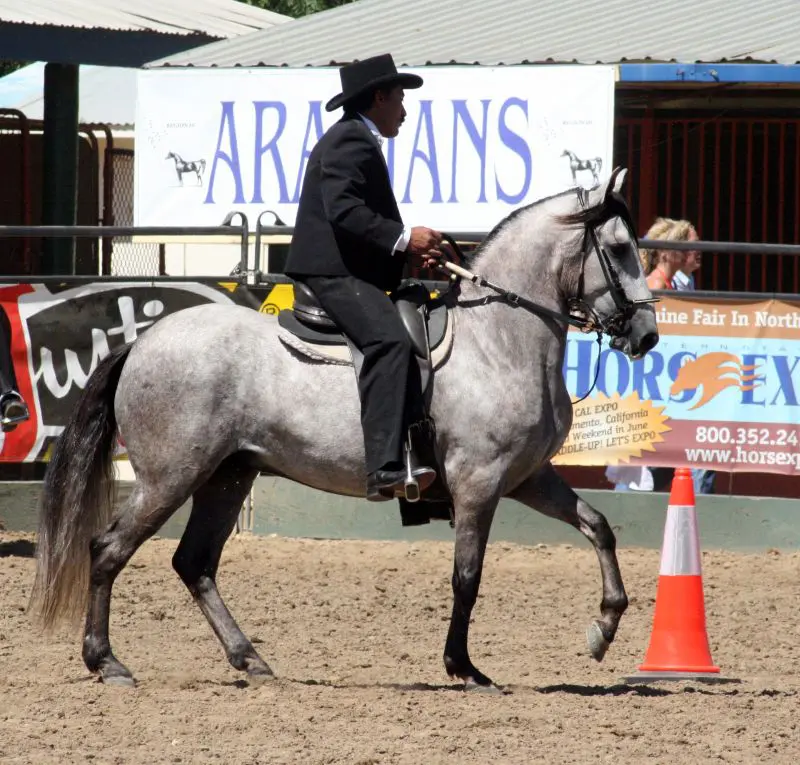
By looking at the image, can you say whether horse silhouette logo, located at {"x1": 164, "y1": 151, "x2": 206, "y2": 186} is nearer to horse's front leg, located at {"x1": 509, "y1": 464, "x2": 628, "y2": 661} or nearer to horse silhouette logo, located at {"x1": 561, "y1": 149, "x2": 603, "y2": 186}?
horse silhouette logo, located at {"x1": 561, "y1": 149, "x2": 603, "y2": 186}

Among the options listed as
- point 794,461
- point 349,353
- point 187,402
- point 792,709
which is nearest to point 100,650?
point 187,402

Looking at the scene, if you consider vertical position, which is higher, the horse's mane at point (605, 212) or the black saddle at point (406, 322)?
the horse's mane at point (605, 212)

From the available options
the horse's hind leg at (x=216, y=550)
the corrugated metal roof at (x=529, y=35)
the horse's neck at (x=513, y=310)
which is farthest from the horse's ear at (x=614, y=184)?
the corrugated metal roof at (x=529, y=35)

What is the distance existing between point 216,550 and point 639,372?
428 centimetres

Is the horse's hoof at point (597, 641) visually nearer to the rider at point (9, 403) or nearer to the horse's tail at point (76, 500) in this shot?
the horse's tail at point (76, 500)

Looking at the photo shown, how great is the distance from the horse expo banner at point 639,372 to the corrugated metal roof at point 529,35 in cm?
287

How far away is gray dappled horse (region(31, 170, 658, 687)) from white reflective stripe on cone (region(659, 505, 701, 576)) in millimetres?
676

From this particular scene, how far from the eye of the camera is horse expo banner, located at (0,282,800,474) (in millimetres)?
10734

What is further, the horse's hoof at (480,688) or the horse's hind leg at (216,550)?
the horse's hind leg at (216,550)

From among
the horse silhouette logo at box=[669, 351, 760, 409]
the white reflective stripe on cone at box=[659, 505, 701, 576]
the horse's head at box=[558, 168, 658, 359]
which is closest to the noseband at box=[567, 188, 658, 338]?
the horse's head at box=[558, 168, 658, 359]

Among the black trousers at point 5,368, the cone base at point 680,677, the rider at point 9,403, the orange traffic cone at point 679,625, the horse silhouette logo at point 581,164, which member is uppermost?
the horse silhouette logo at point 581,164

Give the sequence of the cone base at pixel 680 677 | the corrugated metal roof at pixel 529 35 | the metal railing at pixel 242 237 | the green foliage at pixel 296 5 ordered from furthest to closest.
A: the green foliage at pixel 296 5 → the corrugated metal roof at pixel 529 35 → the metal railing at pixel 242 237 → the cone base at pixel 680 677

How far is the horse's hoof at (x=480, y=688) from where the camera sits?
22.7 feet

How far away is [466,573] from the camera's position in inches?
277
